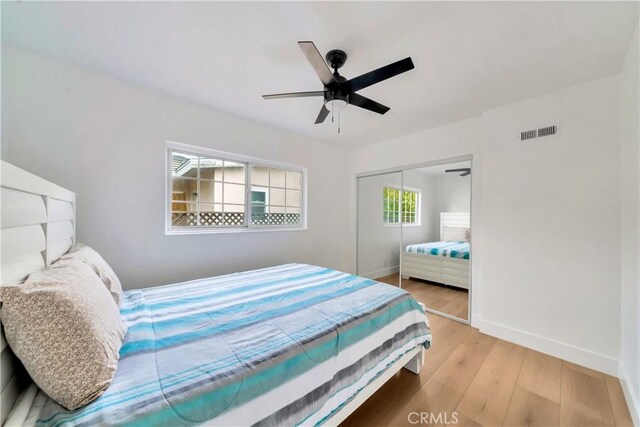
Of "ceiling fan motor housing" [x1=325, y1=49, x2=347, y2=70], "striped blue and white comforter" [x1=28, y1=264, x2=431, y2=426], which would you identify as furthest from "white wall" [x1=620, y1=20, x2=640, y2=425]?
"ceiling fan motor housing" [x1=325, y1=49, x2=347, y2=70]

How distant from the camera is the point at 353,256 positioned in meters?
4.21

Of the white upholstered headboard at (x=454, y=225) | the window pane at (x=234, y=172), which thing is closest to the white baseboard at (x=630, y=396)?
the white upholstered headboard at (x=454, y=225)

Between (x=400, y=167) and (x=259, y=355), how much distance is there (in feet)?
10.3

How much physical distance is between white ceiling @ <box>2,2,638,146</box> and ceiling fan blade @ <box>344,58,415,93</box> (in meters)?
0.28

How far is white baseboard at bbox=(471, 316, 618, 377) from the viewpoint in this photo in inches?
74.5

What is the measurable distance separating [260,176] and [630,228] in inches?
137

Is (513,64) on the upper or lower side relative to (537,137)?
upper

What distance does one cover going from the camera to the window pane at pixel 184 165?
2.55 metres

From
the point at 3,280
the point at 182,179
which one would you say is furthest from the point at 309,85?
the point at 3,280

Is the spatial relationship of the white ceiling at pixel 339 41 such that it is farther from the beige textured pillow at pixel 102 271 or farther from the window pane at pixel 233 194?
the beige textured pillow at pixel 102 271

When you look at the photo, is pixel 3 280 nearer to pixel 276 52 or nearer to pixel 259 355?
pixel 259 355

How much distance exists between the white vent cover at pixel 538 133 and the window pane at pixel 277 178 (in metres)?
2.83

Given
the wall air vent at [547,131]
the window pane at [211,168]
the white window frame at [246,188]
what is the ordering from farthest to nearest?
the window pane at [211,168] < the white window frame at [246,188] < the wall air vent at [547,131]

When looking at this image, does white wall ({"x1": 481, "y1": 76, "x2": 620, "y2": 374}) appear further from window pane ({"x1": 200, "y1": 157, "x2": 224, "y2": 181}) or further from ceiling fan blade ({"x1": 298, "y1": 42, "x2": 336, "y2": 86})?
window pane ({"x1": 200, "y1": 157, "x2": 224, "y2": 181})
